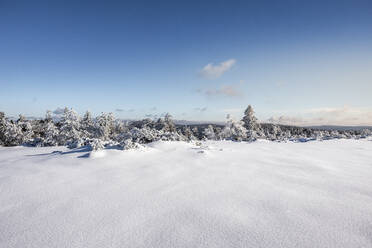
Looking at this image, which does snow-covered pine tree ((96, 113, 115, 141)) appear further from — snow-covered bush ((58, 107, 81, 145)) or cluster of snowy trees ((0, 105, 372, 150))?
snow-covered bush ((58, 107, 81, 145))

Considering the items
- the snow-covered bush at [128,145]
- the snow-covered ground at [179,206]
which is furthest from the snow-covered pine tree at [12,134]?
the snow-covered ground at [179,206]

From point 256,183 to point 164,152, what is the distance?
3.42 meters

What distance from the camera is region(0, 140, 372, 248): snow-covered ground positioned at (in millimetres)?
2107

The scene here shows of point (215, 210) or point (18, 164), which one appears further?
point (18, 164)

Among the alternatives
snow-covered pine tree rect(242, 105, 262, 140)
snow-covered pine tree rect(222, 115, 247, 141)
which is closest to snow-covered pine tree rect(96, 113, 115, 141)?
snow-covered pine tree rect(222, 115, 247, 141)

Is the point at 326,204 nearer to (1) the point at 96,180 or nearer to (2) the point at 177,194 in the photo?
(2) the point at 177,194

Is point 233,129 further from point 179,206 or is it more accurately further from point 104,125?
point 179,206

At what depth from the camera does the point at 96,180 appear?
3838mm

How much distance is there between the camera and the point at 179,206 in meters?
2.84

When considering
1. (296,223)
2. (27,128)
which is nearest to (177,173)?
(296,223)

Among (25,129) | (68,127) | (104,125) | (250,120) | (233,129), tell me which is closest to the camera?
(68,127)

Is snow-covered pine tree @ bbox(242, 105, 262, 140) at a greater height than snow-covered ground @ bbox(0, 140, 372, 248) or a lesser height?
greater

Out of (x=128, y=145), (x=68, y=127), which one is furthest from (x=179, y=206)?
(x=68, y=127)

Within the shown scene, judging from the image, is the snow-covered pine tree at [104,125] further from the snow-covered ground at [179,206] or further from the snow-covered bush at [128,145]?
the snow-covered ground at [179,206]
